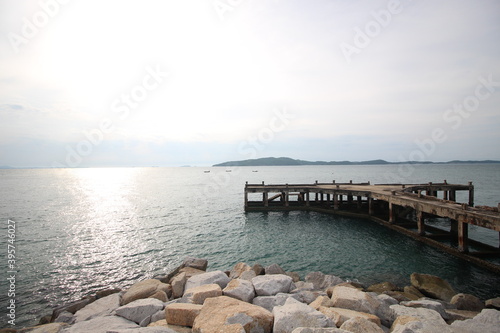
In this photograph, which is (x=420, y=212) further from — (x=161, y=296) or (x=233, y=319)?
(x=161, y=296)

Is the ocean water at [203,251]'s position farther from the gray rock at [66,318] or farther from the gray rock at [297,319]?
the gray rock at [297,319]

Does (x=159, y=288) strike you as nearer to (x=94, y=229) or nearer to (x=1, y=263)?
(x=1, y=263)

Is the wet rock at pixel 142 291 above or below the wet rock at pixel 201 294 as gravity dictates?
below

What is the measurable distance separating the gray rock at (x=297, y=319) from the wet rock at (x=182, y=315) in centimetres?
205

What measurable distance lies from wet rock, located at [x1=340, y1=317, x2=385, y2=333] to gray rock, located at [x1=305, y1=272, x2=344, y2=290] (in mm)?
5483

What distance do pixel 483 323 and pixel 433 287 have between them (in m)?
4.11

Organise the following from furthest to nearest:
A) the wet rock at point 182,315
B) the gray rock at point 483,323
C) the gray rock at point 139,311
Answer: the gray rock at point 139,311
the wet rock at point 182,315
the gray rock at point 483,323

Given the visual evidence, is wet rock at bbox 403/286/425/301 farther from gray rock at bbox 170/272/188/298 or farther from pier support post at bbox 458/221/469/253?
gray rock at bbox 170/272/188/298

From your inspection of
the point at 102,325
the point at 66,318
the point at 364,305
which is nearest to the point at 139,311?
the point at 102,325

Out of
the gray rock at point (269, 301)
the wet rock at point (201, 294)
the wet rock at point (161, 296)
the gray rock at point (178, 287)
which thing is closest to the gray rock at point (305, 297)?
the gray rock at point (269, 301)

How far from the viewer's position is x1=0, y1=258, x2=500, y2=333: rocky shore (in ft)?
18.5

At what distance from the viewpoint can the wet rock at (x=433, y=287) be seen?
9.77 m

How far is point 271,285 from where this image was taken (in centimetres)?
865

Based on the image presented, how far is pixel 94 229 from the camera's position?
980 inches
